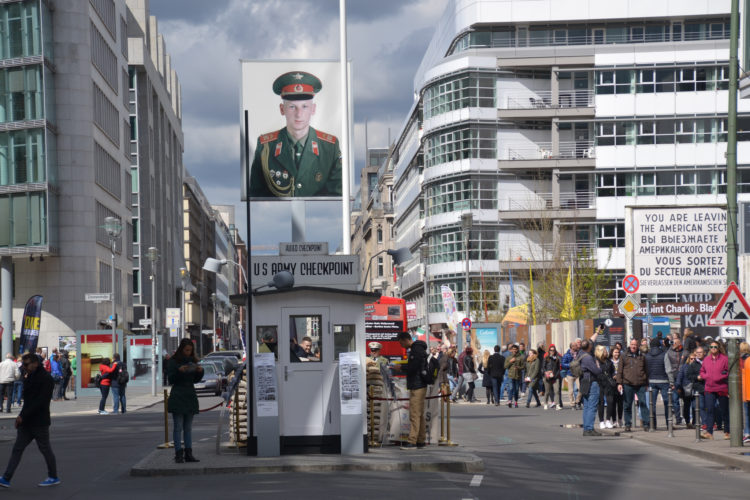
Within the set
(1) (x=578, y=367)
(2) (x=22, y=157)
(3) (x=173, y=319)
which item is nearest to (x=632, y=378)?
(1) (x=578, y=367)

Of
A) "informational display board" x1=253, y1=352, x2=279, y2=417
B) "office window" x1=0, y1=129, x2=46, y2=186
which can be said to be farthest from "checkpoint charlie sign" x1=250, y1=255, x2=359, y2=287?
"office window" x1=0, y1=129, x2=46, y2=186

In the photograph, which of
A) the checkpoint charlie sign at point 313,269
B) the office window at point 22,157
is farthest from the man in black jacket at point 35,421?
the office window at point 22,157

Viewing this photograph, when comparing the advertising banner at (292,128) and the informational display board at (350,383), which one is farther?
the advertising banner at (292,128)

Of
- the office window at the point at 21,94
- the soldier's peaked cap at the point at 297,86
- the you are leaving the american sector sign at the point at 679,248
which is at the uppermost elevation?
the office window at the point at 21,94

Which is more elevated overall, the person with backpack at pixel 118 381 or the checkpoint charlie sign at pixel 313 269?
the checkpoint charlie sign at pixel 313 269

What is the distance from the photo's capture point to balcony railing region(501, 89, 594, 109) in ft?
260

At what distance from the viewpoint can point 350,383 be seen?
18.4 meters

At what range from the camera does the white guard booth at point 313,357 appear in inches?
724

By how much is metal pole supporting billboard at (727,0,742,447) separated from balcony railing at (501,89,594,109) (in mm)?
58563

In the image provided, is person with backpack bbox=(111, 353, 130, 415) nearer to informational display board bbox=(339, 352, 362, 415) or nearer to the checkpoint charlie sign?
the checkpoint charlie sign

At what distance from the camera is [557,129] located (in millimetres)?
79625

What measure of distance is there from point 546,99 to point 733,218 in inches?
2371

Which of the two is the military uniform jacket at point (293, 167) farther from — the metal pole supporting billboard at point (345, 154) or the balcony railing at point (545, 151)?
the balcony railing at point (545, 151)

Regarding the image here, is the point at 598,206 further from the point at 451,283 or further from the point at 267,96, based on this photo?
the point at 267,96
